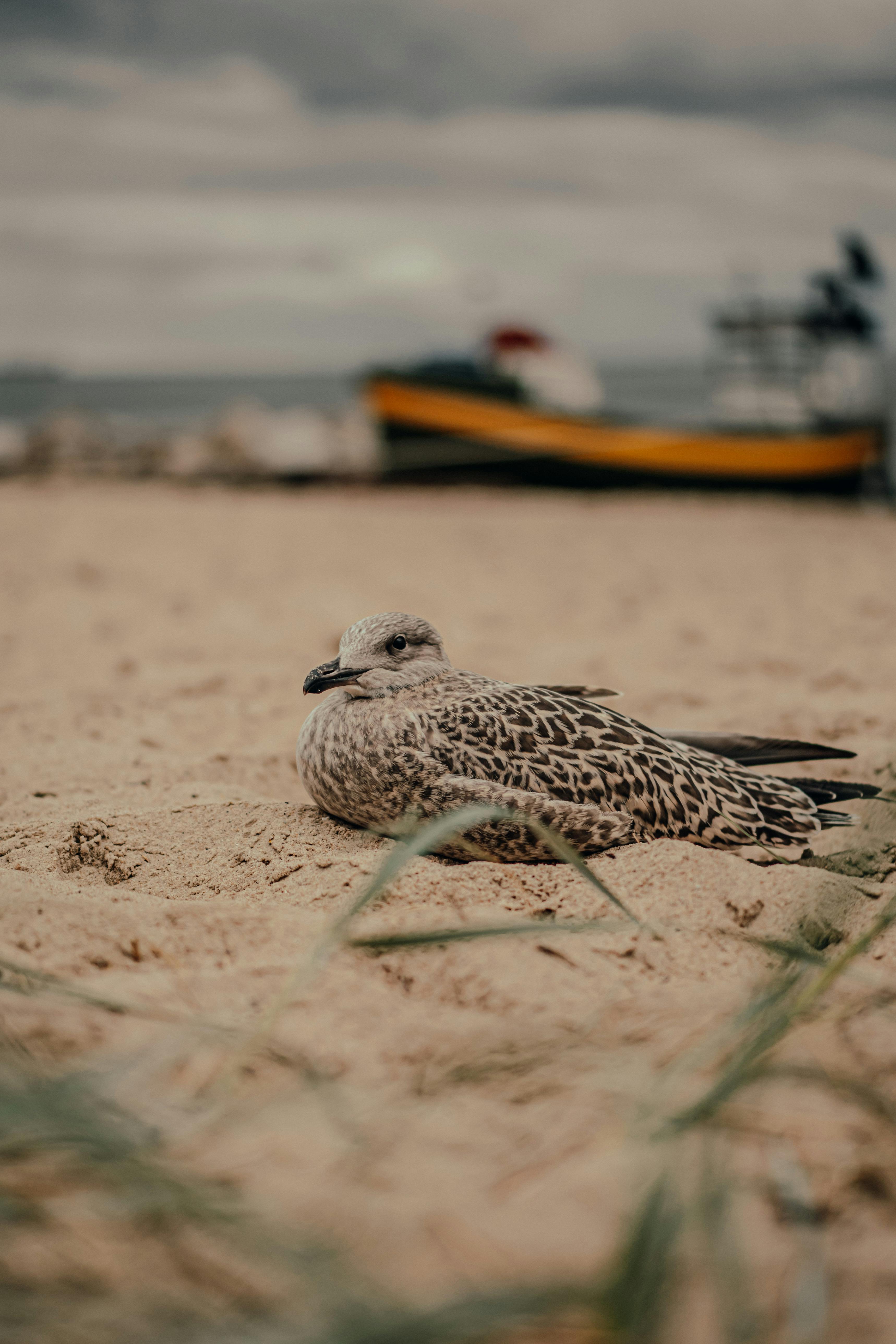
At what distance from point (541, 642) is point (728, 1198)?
434 cm

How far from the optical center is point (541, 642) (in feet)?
18.0

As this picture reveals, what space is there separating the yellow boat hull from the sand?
27.3 ft

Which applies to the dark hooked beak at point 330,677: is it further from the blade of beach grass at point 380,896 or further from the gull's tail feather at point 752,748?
the gull's tail feather at point 752,748

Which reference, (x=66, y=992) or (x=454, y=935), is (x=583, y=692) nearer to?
(x=454, y=935)

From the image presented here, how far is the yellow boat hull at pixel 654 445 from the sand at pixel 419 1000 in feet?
27.3

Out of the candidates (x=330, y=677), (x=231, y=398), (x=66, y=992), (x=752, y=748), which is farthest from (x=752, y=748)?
(x=231, y=398)

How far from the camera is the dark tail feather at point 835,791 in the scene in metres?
2.85

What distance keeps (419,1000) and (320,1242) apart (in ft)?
2.44

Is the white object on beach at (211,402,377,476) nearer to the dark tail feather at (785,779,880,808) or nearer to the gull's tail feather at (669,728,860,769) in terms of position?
the gull's tail feather at (669,728,860,769)

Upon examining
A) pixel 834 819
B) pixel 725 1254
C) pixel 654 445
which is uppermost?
pixel 654 445

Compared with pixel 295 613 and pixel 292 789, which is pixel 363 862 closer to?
pixel 292 789

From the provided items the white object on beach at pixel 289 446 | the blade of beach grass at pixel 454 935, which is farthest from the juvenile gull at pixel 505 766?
the white object on beach at pixel 289 446

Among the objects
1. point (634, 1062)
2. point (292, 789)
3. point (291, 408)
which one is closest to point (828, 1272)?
point (634, 1062)

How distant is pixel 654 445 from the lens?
13.0 m
